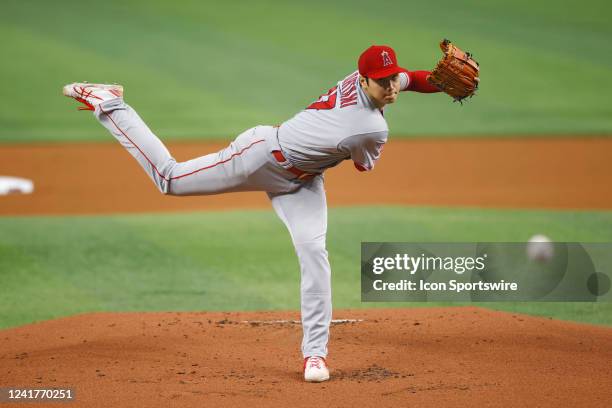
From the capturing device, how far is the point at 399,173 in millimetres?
11461

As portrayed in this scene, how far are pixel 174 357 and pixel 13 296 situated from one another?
236 centimetres

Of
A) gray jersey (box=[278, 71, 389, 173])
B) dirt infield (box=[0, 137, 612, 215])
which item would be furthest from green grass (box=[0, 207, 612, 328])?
gray jersey (box=[278, 71, 389, 173])

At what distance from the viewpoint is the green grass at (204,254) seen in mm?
7164

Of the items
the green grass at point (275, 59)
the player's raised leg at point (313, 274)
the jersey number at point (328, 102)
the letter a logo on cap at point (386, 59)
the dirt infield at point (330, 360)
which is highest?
the green grass at point (275, 59)

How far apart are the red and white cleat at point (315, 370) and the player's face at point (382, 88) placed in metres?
1.37

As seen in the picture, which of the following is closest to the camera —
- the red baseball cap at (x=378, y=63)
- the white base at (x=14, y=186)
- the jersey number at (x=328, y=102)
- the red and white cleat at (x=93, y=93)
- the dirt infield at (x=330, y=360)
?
the dirt infield at (x=330, y=360)

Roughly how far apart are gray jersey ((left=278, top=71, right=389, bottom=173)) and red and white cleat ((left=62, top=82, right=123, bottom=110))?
1.04m

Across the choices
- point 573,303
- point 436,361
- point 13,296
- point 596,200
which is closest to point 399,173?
point 596,200

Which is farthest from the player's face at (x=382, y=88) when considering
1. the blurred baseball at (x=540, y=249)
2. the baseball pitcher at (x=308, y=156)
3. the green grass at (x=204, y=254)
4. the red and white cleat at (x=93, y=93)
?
the blurred baseball at (x=540, y=249)

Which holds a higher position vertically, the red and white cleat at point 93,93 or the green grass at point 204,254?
the red and white cleat at point 93,93

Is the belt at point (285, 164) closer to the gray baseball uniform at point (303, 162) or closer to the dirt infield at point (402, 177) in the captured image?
the gray baseball uniform at point (303, 162)

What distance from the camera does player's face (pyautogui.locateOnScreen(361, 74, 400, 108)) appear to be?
15.5 feet

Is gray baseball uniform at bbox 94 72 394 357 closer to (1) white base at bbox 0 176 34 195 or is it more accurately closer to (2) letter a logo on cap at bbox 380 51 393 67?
(2) letter a logo on cap at bbox 380 51 393 67

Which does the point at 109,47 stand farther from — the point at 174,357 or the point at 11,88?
the point at 174,357
